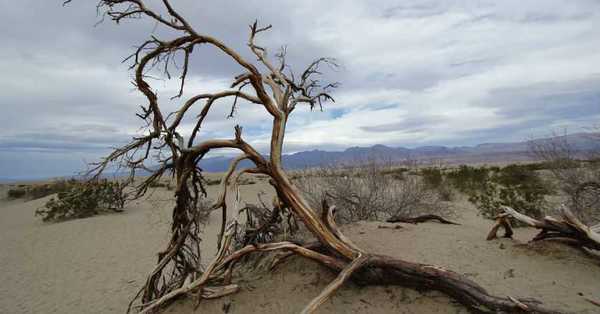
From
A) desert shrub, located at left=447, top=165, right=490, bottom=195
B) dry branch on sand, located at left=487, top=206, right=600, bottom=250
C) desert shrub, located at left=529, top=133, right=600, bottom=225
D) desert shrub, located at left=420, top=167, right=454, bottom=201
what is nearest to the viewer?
dry branch on sand, located at left=487, top=206, right=600, bottom=250

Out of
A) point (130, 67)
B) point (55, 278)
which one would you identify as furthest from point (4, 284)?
point (130, 67)

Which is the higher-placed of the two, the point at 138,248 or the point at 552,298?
the point at 552,298

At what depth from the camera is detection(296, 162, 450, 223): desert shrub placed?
799cm

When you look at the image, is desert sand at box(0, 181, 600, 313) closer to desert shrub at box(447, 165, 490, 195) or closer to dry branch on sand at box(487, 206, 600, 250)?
dry branch on sand at box(487, 206, 600, 250)

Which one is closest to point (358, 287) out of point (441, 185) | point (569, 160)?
point (569, 160)

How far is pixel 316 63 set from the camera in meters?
5.32

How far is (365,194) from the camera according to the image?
8383 millimetres

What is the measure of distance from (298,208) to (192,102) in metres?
1.77

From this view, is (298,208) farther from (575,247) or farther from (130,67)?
(575,247)

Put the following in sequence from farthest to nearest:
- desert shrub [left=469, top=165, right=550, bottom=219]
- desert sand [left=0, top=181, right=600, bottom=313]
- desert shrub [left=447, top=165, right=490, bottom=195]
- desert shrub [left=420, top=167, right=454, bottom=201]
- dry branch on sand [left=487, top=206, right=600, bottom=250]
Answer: desert shrub [left=447, top=165, right=490, bottom=195] → desert shrub [left=420, top=167, right=454, bottom=201] → desert shrub [left=469, top=165, right=550, bottom=219] → dry branch on sand [left=487, top=206, right=600, bottom=250] → desert sand [left=0, top=181, right=600, bottom=313]

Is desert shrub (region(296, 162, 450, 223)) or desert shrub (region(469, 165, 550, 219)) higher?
desert shrub (region(296, 162, 450, 223))

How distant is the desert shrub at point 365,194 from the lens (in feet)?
26.2

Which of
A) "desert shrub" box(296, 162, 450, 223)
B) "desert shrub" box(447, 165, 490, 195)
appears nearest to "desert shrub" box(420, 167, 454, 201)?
"desert shrub" box(447, 165, 490, 195)

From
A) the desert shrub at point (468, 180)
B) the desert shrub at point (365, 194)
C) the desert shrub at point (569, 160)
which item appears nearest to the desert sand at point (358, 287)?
the desert shrub at point (365, 194)
